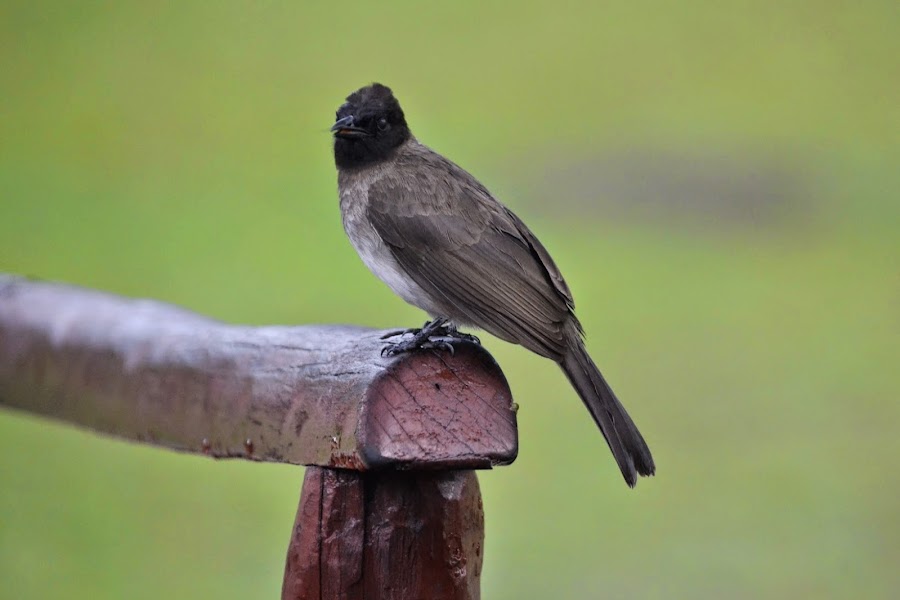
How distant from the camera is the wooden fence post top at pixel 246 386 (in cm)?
216

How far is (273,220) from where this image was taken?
10.1 metres

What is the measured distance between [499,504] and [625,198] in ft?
17.4

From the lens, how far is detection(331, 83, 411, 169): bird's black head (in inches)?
142

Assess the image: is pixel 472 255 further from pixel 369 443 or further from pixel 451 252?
pixel 369 443

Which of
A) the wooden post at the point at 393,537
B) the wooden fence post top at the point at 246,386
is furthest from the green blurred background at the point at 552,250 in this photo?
the wooden post at the point at 393,537

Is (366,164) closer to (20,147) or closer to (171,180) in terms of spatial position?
(171,180)

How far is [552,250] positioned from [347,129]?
234 inches

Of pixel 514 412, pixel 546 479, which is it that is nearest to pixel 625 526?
pixel 546 479

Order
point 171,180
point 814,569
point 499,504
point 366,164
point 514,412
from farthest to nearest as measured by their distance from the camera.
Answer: point 171,180 < point 499,504 < point 814,569 < point 366,164 < point 514,412

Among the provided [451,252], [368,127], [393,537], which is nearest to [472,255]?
[451,252]

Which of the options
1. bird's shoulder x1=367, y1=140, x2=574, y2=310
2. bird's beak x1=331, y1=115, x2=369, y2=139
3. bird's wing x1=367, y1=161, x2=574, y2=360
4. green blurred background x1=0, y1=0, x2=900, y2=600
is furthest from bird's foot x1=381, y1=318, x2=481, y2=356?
green blurred background x1=0, y1=0, x2=900, y2=600

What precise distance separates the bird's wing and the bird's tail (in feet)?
0.21

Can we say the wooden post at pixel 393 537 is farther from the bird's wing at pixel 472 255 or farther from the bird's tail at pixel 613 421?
the bird's wing at pixel 472 255

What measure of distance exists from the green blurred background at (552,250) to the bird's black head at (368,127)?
2.69 metres
